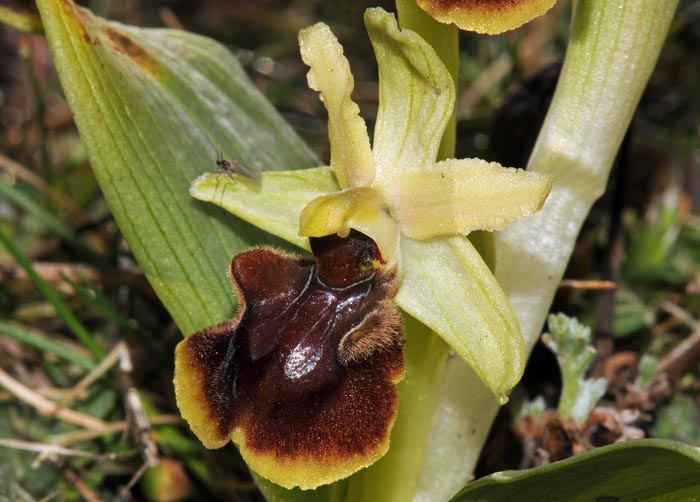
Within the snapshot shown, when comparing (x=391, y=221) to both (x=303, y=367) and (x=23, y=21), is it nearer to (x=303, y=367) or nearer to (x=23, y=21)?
(x=303, y=367)

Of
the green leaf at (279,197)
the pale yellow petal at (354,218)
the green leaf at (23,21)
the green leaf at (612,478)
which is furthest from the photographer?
the green leaf at (23,21)

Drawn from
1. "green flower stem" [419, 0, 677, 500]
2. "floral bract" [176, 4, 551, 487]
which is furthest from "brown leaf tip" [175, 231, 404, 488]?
"green flower stem" [419, 0, 677, 500]

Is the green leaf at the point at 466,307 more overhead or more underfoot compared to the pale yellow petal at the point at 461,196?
more underfoot

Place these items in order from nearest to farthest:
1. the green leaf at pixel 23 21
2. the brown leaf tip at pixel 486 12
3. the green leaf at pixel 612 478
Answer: the green leaf at pixel 612 478 < the brown leaf tip at pixel 486 12 < the green leaf at pixel 23 21

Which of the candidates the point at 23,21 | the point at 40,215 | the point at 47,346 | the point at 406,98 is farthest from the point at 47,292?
the point at 406,98

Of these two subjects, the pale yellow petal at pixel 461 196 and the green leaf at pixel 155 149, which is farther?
the green leaf at pixel 155 149

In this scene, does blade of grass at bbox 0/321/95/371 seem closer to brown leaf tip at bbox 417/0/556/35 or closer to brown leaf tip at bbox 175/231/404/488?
brown leaf tip at bbox 175/231/404/488

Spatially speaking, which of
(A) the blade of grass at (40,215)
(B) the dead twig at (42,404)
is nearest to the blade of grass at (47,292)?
(B) the dead twig at (42,404)

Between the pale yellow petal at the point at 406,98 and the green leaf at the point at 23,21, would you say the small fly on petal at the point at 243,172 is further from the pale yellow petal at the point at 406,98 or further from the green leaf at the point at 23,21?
the green leaf at the point at 23,21
